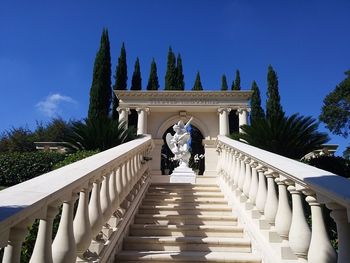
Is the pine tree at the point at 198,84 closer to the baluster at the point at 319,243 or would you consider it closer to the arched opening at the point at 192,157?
the arched opening at the point at 192,157

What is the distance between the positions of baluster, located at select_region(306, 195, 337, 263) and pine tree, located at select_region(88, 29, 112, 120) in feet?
64.6

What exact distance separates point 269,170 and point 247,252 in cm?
122

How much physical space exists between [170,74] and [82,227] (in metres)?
27.1

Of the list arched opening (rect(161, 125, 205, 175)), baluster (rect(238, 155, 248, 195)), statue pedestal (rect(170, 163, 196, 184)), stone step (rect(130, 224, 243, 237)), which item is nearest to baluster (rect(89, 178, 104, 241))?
stone step (rect(130, 224, 243, 237))

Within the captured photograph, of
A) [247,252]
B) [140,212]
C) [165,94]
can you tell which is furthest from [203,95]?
[247,252]

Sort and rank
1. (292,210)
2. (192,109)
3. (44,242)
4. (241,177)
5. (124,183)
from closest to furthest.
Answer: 1. (44,242)
2. (292,210)
3. (124,183)
4. (241,177)
5. (192,109)

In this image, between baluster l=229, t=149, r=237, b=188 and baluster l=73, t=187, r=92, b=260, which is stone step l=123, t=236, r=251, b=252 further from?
baluster l=229, t=149, r=237, b=188

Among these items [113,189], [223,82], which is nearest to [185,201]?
[113,189]

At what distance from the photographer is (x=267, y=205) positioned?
11.4 ft

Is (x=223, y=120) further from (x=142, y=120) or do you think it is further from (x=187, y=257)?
(x=187, y=257)

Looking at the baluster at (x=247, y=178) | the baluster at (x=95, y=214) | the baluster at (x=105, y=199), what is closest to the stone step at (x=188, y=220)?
the baluster at (x=247, y=178)

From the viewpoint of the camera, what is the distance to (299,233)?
254 centimetres

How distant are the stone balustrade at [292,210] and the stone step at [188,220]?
28 centimetres

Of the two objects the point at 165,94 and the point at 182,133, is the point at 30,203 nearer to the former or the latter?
the point at 182,133
